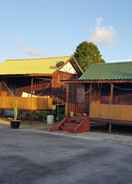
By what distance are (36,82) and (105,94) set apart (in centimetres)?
890

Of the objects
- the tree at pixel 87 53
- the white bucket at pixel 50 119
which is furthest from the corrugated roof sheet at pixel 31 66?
the tree at pixel 87 53

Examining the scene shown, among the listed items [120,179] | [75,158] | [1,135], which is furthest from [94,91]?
[120,179]

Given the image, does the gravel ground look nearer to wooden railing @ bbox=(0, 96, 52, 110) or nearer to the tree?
wooden railing @ bbox=(0, 96, 52, 110)

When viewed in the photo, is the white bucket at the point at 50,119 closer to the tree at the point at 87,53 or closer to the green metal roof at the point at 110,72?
the green metal roof at the point at 110,72

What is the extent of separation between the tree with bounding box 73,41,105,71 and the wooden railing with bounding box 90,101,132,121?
2677cm

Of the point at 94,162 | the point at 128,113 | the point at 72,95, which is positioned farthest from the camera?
the point at 72,95

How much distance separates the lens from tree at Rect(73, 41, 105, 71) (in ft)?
159

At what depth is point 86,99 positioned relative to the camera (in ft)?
85.2

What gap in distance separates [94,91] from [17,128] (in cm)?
669

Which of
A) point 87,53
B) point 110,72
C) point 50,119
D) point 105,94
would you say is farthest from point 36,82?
point 87,53

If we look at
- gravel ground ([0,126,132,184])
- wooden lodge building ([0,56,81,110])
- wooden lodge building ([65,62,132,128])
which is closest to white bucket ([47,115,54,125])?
wooden lodge building ([65,62,132,128])

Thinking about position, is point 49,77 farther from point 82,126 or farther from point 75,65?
point 82,126

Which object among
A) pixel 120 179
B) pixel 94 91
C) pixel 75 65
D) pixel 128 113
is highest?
pixel 75 65

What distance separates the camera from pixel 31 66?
111 ft
